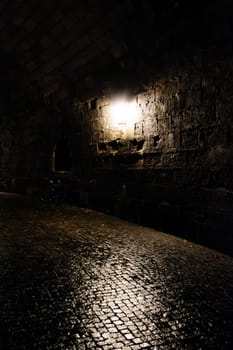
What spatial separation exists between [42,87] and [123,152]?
3892 millimetres

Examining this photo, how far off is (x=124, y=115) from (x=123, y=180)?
4.30 ft

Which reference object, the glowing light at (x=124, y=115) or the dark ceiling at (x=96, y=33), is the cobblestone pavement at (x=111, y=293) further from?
the dark ceiling at (x=96, y=33)

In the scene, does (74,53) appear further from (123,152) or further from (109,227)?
(109,227)

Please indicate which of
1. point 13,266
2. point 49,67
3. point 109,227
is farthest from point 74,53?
point 13,266

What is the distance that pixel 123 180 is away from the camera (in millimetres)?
5633

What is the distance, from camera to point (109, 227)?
477cm

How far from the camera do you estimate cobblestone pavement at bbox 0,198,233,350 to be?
1708 millimetres

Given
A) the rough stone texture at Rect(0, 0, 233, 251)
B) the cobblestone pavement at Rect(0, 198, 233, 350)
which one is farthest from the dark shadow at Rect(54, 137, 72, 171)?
the cobblestone pavement at Rect(0, 198, 233, 350)

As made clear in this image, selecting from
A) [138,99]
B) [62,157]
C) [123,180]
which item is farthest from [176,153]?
[62,157]

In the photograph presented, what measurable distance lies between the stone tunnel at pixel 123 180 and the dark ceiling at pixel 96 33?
3cm

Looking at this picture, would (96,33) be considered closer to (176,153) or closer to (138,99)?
(138,99)

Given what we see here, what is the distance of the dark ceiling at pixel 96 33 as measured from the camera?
13.2 ft

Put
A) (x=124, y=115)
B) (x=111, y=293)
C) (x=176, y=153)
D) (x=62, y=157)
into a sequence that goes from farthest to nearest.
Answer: (x=62, y=157), (x=124, y=115), (x=176, y=153), (x=111, y=293)

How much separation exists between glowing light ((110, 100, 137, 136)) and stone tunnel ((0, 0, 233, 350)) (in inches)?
0.8
